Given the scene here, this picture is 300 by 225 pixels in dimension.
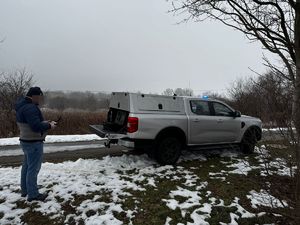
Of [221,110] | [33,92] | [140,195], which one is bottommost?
[140,195]

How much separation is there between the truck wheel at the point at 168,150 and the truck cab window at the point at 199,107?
3.95ft

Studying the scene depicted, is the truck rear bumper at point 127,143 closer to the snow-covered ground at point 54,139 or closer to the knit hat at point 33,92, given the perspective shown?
the knit hat at point 33,92

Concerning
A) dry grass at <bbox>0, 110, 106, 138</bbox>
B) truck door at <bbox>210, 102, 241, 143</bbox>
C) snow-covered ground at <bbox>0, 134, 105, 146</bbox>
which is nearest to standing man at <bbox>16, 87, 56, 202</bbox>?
truck door at <bbox>210, 102, 241, 143</bbox>

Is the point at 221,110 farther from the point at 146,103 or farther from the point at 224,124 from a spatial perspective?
the point at 146,103

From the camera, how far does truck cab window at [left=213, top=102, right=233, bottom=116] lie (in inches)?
385

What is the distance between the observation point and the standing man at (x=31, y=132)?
5605 millimetres

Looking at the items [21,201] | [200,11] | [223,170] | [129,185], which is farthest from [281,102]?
[200,11]

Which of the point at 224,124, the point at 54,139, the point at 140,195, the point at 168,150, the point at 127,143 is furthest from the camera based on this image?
the point at 54,139

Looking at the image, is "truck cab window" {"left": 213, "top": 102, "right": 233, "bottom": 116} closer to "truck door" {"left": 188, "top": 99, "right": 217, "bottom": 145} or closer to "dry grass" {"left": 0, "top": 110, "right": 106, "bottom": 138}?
"truck door" {"left": 188, "top": 99, "right": 217, "bottom": 145}

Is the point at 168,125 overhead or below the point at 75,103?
below

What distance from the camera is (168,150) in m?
8.52

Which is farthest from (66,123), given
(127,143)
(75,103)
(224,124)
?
(75,103)

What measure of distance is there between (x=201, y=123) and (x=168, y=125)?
4.21ft

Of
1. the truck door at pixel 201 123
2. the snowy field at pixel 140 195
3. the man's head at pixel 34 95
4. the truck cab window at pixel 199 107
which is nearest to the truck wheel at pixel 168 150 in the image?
the snowy field at pixel 140 195
